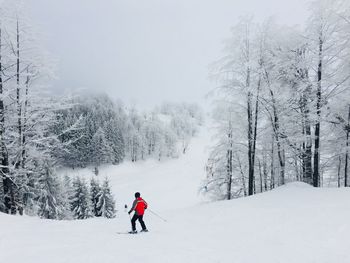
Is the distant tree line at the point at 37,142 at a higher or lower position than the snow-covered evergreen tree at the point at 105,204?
higher

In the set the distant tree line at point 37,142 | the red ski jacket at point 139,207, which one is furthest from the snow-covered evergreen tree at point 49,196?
the red ski jacket at point 139,207

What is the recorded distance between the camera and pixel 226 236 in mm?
9594

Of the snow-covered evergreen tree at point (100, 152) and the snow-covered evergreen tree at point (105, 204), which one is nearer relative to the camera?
the snow-covered evergreen tree at point (105, 204)

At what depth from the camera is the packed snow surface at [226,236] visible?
7039mm

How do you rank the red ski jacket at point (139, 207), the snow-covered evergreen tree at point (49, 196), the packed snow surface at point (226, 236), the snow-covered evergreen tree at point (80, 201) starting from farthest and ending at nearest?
the snow-covered evergreen tree at point (80, 201)
the snow-covered evergreen tree at point (49, 196)
the red ski jacket at point (139, 207)
the packed snow surface at point (226, 236)

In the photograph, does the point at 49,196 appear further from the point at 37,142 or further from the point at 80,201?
the point at 37,142

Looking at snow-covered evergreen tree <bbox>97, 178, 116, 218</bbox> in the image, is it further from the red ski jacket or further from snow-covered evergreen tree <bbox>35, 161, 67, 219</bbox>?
the red ski jacket

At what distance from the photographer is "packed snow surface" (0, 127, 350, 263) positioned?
7.04m

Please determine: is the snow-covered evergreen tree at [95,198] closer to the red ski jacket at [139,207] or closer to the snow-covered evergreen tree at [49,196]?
the snow-covered evergreen tree at [49,196]

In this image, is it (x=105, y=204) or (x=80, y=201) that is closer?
(x=105, y=204)

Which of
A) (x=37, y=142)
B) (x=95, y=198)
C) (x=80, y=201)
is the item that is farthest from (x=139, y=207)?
(x=95, y=198)

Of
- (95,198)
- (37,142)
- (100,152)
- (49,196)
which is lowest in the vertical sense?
(95,198)

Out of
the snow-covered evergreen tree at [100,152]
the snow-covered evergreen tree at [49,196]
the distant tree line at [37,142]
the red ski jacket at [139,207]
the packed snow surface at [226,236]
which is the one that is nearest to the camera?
the packed snow surface at [226,236]

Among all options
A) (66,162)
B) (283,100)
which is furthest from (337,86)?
(66,162)
